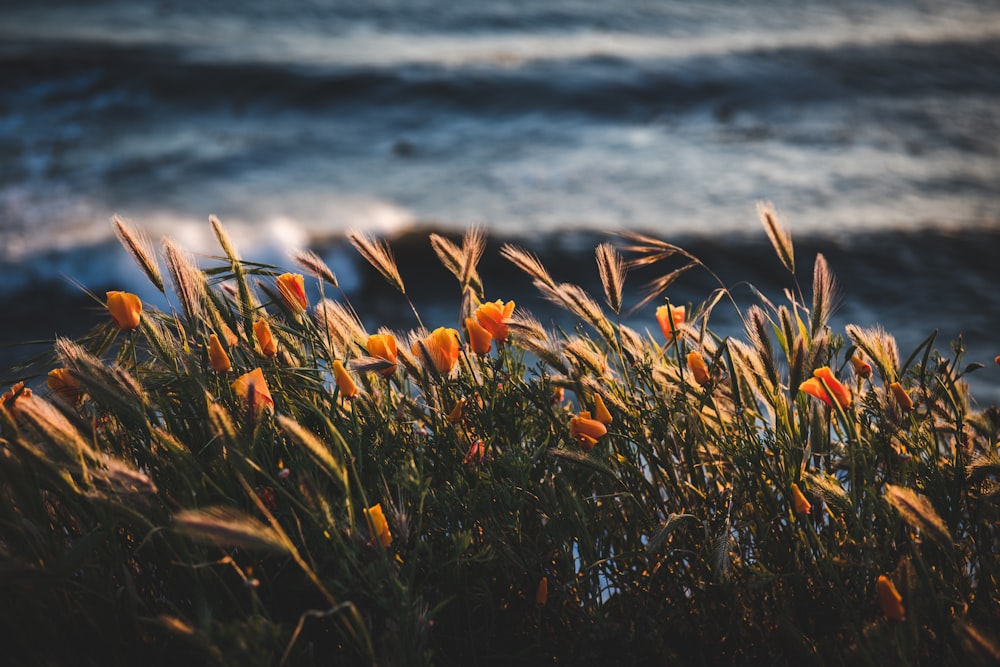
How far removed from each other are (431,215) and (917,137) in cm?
354

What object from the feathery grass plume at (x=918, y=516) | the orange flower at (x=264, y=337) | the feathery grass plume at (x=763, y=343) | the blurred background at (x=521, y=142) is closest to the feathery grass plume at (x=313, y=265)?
the orange flower at (x=264, y=337)

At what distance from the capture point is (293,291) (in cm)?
159

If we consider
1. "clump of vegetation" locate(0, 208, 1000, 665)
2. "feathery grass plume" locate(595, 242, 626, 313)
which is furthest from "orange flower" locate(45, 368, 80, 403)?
"feathery grass plume" locate(595, 242, 626, 313)

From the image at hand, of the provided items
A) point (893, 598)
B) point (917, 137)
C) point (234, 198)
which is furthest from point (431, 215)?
point (893, 598)

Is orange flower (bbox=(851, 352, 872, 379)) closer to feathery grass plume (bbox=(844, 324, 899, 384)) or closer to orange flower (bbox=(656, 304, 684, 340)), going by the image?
feathery grass plume (bbox=(844, 324, 899, 384))

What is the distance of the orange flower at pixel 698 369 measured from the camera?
A: 4.82ft

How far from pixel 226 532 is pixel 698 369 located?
0.86 meters

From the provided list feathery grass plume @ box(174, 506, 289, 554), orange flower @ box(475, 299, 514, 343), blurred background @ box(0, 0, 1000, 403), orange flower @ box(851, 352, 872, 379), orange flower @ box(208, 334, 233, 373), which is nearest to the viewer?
feathery grass plume @ box(174, 506, 289, 554)

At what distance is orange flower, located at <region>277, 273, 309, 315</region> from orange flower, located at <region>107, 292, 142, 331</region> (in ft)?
0.84

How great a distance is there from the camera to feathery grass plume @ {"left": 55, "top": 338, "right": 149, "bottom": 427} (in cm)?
127

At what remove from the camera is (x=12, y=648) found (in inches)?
55.0

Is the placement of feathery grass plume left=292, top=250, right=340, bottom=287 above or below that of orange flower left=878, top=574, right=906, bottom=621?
above

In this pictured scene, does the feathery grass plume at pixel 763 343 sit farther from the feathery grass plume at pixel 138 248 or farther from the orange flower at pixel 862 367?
the feathery grass plume at pixel 138 248

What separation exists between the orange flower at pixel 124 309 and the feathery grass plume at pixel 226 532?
1.69 ft
